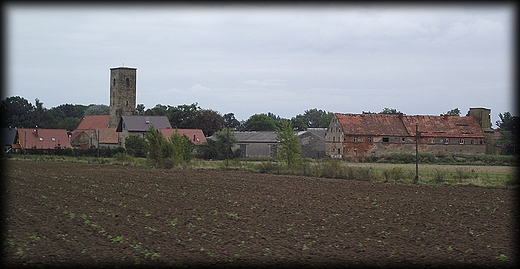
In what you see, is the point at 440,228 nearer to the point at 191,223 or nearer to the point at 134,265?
the point at 191,223

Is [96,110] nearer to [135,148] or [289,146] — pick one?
[135,148]

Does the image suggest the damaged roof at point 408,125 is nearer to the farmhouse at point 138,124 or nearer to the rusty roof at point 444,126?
Result: the rusty roof at point 444,126

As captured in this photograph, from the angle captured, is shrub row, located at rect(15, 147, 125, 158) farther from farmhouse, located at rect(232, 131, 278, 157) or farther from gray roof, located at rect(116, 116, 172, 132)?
gray roof, located at rect(116, 116, 172, 132)

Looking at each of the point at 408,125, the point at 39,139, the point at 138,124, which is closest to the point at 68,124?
the point at 138,124

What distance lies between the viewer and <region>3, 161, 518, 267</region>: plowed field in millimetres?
10812

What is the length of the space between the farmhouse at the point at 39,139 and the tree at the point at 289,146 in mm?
34064

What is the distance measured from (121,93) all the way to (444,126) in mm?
51929

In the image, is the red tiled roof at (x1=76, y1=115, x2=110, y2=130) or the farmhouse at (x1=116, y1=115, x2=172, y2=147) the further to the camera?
the red tiled roof at (x1=76, y1=115, x2=110, y2=130)

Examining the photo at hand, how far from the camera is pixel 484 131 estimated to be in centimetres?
7062

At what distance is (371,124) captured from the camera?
68.4 m

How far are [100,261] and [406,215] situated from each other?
9.81 meters

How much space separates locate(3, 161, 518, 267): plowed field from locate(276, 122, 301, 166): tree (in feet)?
52.2

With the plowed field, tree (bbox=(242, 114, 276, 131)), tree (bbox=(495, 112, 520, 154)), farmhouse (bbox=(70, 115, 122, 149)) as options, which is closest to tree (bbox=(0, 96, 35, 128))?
farmhouse (bbox=(70, 115, 122, 149))

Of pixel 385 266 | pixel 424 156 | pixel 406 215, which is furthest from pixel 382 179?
pixel 424 156
